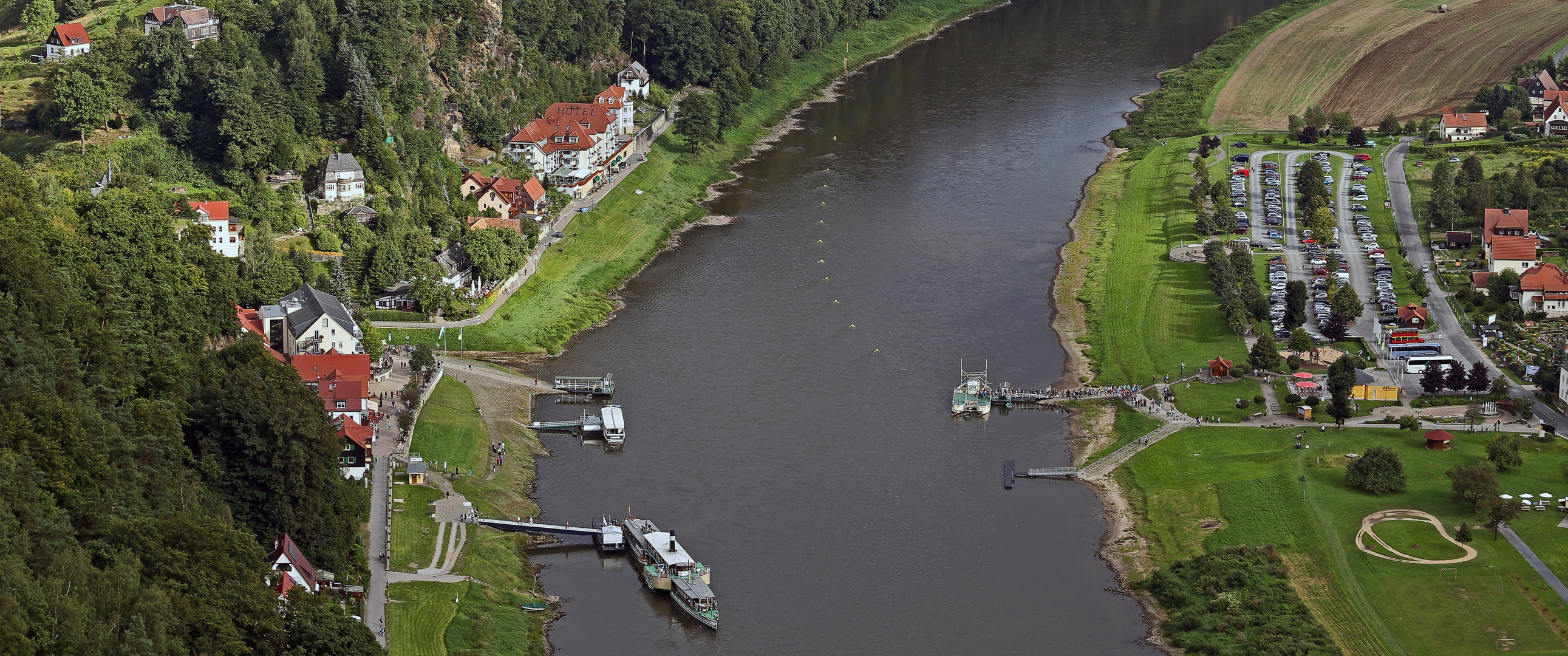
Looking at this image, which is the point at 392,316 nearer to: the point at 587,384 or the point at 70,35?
the point at 587,384

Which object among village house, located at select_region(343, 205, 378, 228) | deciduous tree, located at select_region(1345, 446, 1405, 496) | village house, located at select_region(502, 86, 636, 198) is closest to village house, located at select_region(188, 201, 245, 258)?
village house, located at select_region(343, 205, 378, 228)

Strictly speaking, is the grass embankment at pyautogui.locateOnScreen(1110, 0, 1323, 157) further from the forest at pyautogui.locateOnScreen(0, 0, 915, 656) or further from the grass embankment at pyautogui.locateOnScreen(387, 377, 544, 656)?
the grass embankment at pyautogui.locateOnScreen(387, 377, 544, 656)

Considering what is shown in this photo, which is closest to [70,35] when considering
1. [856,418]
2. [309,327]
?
[309,327]

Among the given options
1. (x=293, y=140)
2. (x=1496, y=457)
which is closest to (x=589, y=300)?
(x=293, y=140)

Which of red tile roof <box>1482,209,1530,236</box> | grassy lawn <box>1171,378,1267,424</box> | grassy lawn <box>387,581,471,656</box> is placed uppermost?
red tile roof <box>1482,209,1530,236</box>

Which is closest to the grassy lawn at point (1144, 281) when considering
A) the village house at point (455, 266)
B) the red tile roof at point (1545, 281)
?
the red tile roof at point (1545, 281)

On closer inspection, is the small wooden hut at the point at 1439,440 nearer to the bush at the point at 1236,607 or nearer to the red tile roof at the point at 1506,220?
the bush at the point at 1236,607

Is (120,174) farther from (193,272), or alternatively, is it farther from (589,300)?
(589,300)
